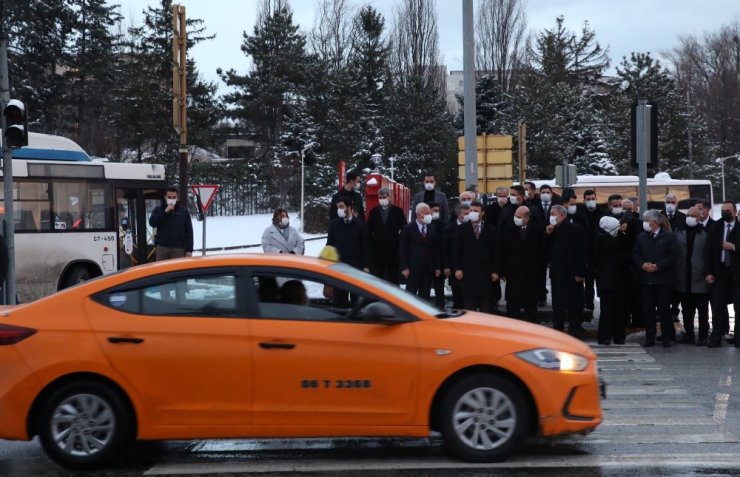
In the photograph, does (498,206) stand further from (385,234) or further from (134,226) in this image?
(134,226)

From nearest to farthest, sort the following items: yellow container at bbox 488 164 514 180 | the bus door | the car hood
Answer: the car hood < yellow container at bbox 488 164 514 180 < the bus door

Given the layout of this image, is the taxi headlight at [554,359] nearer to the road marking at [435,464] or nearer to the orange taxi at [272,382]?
the orange taxi at [272,382]

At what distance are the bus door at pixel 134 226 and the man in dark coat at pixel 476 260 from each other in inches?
340

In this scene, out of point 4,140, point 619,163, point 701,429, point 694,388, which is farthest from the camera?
point 619,163

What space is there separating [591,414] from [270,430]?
230 centimetres

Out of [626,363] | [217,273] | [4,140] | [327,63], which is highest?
[327,63]

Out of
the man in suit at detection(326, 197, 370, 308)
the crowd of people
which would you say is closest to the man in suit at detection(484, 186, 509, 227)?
the crowd of people

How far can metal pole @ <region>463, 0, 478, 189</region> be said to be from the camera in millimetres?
17922

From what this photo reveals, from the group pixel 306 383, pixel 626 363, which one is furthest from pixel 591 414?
pixel 626 363

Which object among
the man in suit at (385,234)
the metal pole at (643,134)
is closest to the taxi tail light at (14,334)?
the man in suit at (385,234)

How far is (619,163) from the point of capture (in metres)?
62.3

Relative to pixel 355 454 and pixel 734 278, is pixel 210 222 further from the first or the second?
pixel 355 454

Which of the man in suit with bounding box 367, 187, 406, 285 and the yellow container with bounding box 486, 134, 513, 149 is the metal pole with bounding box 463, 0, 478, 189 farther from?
the man in suit with bounding box 367, 187, 406, 285

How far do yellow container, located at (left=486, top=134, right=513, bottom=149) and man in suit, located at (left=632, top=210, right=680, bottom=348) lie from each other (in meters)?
6.45
